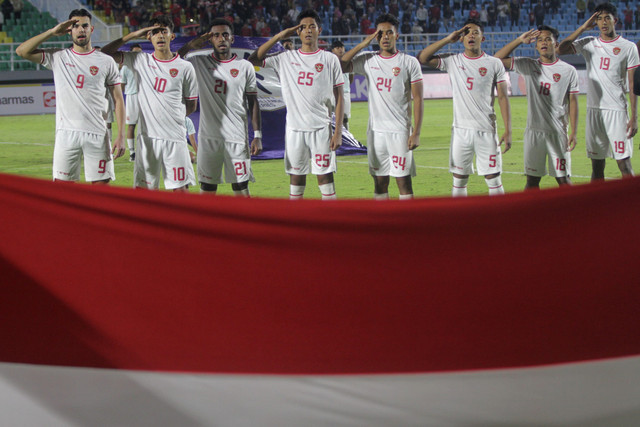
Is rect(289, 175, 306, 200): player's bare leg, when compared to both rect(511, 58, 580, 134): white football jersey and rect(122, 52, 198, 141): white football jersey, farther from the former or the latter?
rect(511, 58, 580, 134): white football jersey

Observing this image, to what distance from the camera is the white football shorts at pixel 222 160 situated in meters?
9.04

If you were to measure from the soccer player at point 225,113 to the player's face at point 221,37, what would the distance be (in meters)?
0.01

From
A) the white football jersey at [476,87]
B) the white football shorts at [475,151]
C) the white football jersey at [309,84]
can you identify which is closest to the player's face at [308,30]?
the white football jersey at [309,84]

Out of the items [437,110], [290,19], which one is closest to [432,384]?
[437,110]

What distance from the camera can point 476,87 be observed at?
378 inches

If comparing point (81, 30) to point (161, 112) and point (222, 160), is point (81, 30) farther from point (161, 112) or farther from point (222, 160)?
point (222, 160)

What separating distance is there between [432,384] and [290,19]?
1308 inches

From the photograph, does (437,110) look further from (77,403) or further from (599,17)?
(77,403)

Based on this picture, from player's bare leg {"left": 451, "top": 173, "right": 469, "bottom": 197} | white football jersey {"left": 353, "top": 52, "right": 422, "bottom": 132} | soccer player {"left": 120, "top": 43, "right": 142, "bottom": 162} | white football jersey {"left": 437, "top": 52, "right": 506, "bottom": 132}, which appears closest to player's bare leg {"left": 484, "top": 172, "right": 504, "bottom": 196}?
player's bare leg {"left": 451, "top": 173, "right": 469, "bottom": 197}

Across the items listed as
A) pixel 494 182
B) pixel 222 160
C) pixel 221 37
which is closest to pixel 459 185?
pixel 494 182

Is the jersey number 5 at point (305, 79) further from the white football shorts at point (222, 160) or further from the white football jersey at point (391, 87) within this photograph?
the white football shorts at point (222, 160)

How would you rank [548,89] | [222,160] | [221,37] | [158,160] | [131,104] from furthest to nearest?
[131,104] < [548,89] < [222,160] < [221,37] < [158,160]

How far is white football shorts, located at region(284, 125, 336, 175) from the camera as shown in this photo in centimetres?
934

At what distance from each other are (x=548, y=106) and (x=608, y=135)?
4.40 feet
